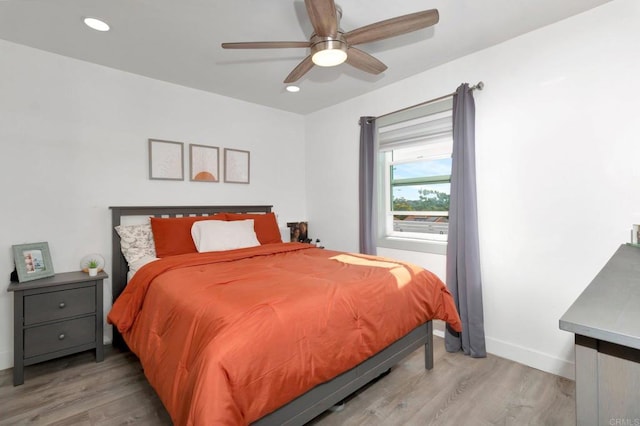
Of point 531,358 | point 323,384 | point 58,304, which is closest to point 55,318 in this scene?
point 58,304

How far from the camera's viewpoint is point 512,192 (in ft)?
7.85

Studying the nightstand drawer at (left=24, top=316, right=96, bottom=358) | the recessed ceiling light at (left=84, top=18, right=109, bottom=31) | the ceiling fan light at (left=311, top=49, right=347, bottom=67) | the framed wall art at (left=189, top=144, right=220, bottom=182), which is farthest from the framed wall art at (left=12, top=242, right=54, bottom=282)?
the ceiling fan light at (left=311, top=49, right=347, bottom=67)

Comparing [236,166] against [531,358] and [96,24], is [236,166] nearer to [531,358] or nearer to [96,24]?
[96,24]

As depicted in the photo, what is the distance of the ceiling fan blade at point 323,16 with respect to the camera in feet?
4.79

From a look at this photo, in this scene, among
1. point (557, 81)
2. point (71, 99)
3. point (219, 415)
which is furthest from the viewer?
point (71, 99)

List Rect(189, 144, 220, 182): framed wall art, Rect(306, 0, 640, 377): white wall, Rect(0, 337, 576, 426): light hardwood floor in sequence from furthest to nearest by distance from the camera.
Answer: Rect(189, 144, 220, 182): framed wall art, Rect(306, 0, 640, 377): white wall, Rect(0, 337, 576, 426): light hardwood floor

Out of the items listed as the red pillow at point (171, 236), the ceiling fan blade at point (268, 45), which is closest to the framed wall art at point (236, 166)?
the red pillow at point (171, 236)

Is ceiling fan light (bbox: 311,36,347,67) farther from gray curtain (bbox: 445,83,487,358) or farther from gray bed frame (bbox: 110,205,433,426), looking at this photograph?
gray bed frame (bbox: 110,205,433,426)

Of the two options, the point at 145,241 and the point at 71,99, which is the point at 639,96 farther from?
the point at 71,99

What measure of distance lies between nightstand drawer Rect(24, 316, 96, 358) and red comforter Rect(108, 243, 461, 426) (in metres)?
0.37

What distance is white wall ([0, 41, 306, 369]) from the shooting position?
235 cm

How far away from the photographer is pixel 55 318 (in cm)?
221

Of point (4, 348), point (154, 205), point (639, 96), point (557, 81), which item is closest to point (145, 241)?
point (154, 205)

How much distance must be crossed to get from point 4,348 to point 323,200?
128 inches
